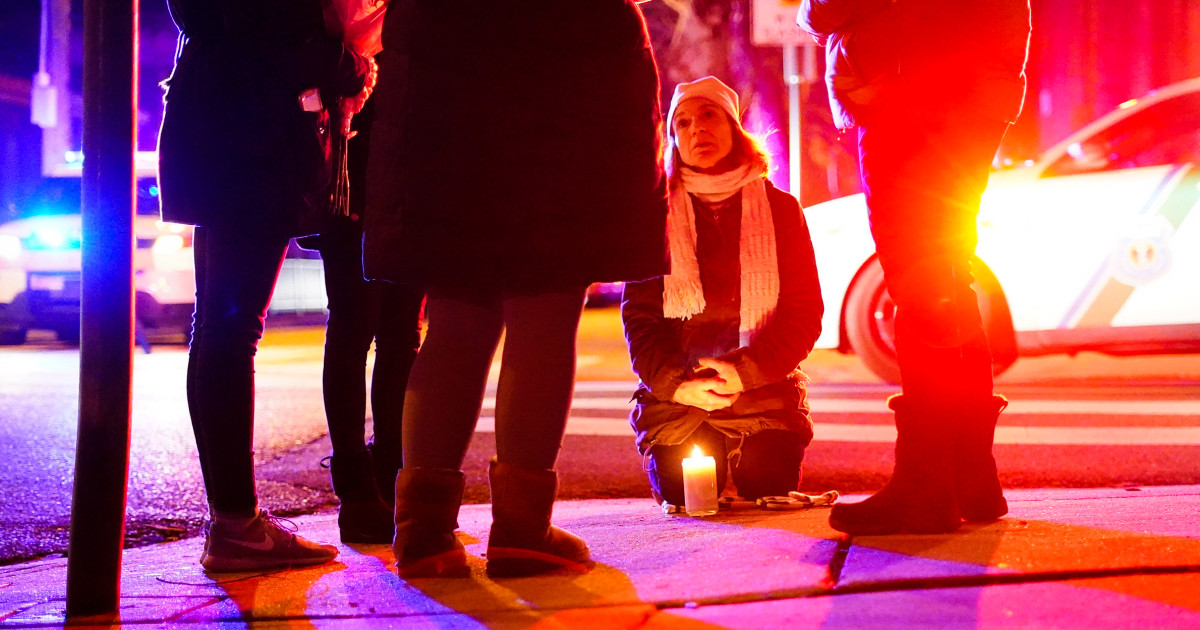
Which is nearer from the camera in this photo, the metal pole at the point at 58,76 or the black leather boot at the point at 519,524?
the black leather boot at the point at 519,524

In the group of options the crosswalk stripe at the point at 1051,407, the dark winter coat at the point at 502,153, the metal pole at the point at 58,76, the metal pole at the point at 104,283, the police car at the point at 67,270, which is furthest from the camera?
the metal pole at the point at 58,76

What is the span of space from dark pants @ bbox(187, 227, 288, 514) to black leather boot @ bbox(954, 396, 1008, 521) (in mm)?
1619

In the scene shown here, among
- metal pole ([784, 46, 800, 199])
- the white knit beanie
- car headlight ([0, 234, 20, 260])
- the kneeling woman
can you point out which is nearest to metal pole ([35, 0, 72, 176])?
car headlight ([0, 234, 20, 260])

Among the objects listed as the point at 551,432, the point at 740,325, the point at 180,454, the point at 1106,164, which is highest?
the point at 1106,164

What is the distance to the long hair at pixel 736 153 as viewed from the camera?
3.20m

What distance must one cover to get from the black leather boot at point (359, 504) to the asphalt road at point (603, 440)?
2.99 feet

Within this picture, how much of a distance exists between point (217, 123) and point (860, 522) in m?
1.69

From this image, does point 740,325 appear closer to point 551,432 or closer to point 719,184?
point 719,184

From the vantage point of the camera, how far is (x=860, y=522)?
97.0 inches

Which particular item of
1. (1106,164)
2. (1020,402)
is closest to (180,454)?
(1020,402)

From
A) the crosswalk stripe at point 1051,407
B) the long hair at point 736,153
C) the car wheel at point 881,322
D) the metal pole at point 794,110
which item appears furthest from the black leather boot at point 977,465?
the metal pole at point 794,110

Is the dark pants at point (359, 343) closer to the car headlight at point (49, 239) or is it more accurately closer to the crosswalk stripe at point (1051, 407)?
the crosswalk stripe at point (1051, 407)

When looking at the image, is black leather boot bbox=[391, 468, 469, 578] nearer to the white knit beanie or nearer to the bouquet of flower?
the bouquet of flower

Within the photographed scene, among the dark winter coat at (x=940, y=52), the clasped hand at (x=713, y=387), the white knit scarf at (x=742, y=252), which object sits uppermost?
the dark winter coat at (x=940, y=52)
